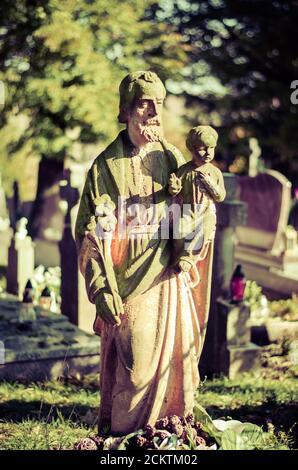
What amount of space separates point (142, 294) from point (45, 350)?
383cm

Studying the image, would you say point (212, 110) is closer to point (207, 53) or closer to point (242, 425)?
point (207, 53)

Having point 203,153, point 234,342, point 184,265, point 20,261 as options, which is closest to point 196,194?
point 203,153

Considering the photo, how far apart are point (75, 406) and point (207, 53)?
617 inches

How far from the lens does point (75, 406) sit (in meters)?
6.55

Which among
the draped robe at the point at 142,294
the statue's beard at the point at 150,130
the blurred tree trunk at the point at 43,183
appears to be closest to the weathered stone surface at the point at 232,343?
the draped robe at the point at 142,294

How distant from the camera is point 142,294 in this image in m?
4.31

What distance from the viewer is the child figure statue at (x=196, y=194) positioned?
430 cm

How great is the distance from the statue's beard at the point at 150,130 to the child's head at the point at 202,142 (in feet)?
0.72

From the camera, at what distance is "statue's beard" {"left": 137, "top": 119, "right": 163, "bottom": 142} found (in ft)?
14.1

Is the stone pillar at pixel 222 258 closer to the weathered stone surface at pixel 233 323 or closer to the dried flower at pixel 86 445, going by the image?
the weathered stone surface at pixel 233 323

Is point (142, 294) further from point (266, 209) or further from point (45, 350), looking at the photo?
Answer: point (266, 209)

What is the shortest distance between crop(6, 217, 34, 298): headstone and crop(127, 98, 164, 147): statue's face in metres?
7.60

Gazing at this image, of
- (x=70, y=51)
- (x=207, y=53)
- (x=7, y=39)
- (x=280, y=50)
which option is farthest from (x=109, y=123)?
(x=280, y=50)

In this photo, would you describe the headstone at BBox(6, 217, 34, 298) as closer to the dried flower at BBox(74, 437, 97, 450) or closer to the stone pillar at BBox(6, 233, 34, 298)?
the stone pillar at BBox(6, 233, 34, 298)
